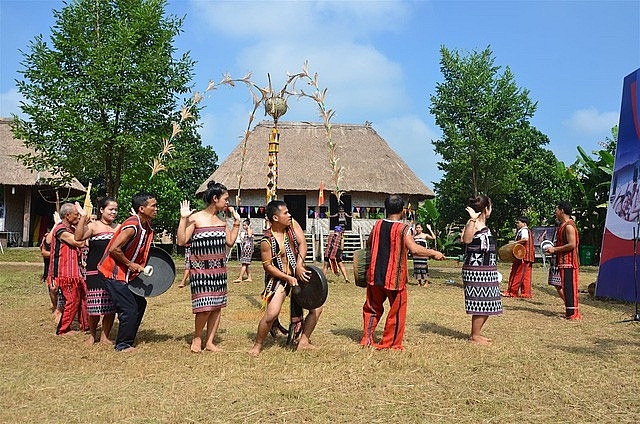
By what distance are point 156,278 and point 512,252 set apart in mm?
5716

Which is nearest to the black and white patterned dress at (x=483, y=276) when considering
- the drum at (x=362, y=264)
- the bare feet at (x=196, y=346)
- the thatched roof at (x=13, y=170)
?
the drum at (x=362, y=264)

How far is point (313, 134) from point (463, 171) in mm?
8026

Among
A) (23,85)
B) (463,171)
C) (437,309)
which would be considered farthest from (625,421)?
(463,171)

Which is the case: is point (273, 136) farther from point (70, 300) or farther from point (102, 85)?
point (102, 85)

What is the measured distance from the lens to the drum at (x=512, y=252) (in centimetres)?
980

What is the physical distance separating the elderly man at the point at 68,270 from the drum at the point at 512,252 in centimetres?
613

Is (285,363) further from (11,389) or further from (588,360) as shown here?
(588,360)

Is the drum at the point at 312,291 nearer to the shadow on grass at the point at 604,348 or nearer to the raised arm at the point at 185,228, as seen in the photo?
the raised arm at the point at 185,228

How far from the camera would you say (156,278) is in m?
7.17

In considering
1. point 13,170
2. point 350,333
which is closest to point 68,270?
point 350,333

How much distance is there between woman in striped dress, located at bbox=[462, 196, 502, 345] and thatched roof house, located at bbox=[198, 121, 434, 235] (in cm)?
1795

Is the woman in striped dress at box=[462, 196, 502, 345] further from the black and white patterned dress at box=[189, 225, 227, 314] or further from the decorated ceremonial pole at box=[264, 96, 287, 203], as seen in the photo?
the decorated ceremonial pole at box=[264, 96, 287, 203]

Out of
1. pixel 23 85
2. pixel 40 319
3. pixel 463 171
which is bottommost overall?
pixel 40 319

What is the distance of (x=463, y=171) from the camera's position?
2545 cm
